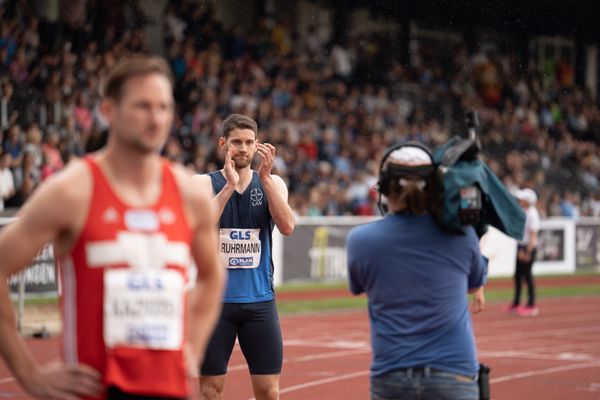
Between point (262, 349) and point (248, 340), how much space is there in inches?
4.3

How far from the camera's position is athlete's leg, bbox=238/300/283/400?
7.84m

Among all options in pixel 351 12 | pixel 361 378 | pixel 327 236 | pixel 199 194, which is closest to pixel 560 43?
pixel 351 12

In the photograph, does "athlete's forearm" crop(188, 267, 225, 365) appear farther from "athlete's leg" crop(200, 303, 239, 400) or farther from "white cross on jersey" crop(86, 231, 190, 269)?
"athlete's leg" crop(200, 303, 239, 400)

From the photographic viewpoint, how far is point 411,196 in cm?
523

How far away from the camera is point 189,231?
4160mm

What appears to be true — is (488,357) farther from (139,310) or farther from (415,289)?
(139,310)

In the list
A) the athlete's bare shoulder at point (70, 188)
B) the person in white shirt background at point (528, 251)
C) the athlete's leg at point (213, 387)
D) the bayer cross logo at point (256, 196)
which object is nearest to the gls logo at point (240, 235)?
the bayer cross logo at point (256, 196)

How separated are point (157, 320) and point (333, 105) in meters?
28.2

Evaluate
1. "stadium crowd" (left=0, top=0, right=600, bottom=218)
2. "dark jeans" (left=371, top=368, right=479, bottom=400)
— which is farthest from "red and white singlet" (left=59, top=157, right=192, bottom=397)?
"stadium crowd" (left=0, top=0, right=600, bottom=218)

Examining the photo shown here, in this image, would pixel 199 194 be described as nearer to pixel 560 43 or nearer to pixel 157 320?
pixel 157 320

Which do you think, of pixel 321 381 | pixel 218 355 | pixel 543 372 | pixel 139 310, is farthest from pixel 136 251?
pixel 543 372

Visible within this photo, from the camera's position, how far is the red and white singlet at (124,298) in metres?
3.99

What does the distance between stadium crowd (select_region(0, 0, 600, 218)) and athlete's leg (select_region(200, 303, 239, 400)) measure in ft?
35.9

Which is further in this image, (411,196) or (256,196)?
(256,196)
